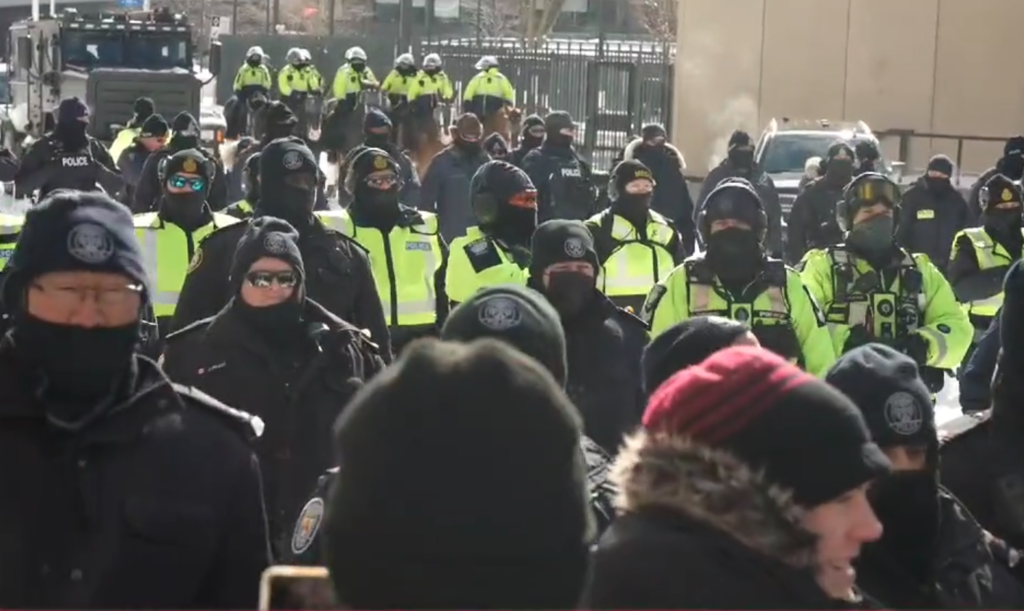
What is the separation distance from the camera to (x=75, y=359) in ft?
12.0

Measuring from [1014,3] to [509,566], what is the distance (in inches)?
1179

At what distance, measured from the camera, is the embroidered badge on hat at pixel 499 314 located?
4.48m

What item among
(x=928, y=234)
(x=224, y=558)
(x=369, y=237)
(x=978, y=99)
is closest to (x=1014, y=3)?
(x=978, y=99)

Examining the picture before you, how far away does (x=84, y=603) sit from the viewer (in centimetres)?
349

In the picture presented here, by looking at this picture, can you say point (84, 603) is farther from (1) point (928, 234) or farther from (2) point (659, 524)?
(1) point (928, 234)

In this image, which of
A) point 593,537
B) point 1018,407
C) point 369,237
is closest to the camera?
point 593,537

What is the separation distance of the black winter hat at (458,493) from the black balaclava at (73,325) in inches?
48.3

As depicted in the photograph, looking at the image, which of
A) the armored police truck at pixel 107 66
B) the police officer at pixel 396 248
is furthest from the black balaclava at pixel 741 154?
the armored police truck at pixel 107 66

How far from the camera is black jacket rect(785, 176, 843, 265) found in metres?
14.2

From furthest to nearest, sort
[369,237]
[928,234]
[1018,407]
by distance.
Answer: [928,234]
[369,237]
[1018,407]

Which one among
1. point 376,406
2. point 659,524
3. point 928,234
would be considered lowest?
point 928,234

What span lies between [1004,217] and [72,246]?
339 inches

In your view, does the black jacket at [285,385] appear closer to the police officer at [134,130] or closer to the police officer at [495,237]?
the police officer at [495,237]

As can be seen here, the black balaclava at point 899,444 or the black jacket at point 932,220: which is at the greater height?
the black balaclava at point 899,444
